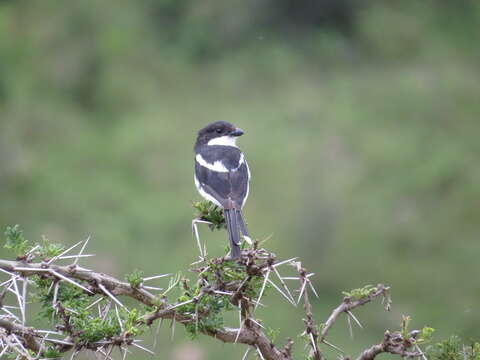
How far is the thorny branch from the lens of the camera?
2754 millimetres

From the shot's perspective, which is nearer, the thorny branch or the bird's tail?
the thorny branch

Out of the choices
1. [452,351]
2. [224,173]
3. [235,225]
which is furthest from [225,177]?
[452,351]

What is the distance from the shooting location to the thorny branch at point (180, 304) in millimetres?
2754

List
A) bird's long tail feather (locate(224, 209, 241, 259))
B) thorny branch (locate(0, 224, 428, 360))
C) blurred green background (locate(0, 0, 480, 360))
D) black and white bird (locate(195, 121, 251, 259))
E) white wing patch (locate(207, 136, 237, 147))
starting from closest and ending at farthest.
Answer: thorny branch (locate(0, 224, 428, 360)) < bird's long tail feather (locate(224, 209, 241, 259)) < black and white bird (locate(195, 121, 251, 259)) < white wing patch (locate(207, 136, 237, 147)) < blurred green background (locate(0, 0, 480, 360))

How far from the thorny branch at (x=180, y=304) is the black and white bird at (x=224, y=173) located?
85 centimetres

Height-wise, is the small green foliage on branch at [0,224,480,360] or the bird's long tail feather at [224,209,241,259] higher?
the bird's long tail feather at [224,209,241,259]

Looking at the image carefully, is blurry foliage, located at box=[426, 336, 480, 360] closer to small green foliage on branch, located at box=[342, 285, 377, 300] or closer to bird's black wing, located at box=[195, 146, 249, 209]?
small green foliage on branch, located at box=[342, 285, 377, 300]

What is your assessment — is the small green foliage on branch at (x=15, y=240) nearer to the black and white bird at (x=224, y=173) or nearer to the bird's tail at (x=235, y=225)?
the bird's tail at (x=235, y=225)

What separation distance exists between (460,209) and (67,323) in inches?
314

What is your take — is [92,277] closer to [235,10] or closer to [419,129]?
[419,129]

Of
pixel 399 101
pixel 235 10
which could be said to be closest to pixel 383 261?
pixel 399 101

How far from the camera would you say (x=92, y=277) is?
287 centimetres

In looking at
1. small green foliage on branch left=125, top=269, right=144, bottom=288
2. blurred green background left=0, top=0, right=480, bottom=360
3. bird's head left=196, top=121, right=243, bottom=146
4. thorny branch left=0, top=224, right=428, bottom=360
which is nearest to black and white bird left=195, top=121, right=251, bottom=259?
bird's head left=196, top=121, right=243, bottom=146

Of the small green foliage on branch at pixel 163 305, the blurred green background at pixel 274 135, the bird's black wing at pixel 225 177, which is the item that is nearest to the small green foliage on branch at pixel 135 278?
the small green foliage on branch at pixel 163 305
